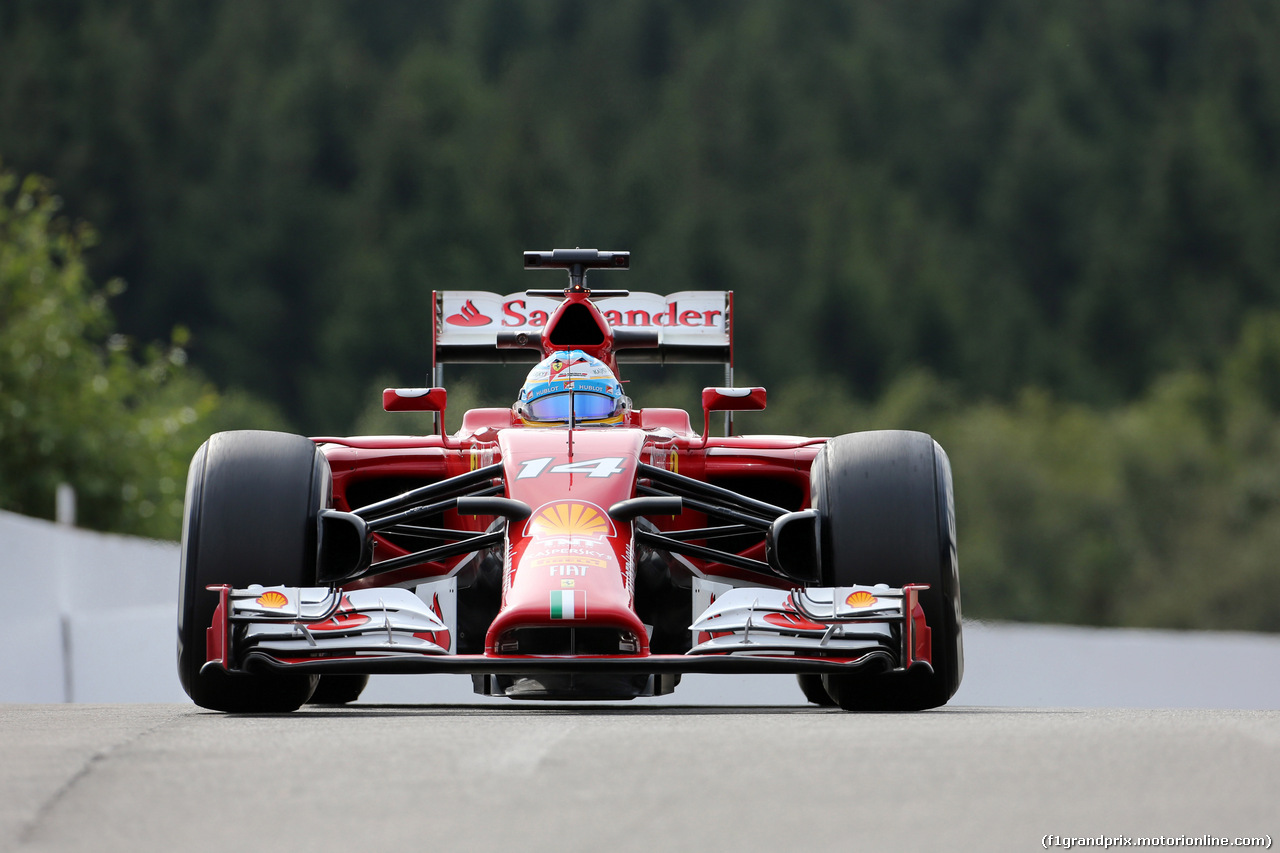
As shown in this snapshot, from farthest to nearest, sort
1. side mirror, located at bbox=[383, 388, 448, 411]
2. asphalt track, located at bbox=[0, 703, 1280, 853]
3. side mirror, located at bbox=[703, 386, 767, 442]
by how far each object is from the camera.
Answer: side mirror, located at bbox=[383, 388, 448, 411]
side mirror, located at bbox=[703, 386, 767, 442]
asphalt track, located at bbox=[0, 703, 1280, 853]

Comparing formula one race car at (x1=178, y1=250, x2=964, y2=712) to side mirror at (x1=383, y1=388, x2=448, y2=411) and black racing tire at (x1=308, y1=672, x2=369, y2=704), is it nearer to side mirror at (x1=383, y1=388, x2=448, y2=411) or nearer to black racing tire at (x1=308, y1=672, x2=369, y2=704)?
side mirror at (x1=383, y1=388, x2=448, y2=411)

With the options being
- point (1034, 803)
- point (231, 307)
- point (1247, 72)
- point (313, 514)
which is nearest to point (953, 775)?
point (1034, 803)

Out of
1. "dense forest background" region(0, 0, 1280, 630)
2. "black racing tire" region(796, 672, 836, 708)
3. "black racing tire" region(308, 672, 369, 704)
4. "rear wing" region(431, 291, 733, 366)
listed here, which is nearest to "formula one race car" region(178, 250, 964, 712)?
"black racing tire" region(796, 672, 836, 708)

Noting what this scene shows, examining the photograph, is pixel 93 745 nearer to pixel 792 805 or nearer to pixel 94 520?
pixel 792 805

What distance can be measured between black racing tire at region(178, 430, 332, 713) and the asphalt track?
132 cm

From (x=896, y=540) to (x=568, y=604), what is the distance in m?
1.38

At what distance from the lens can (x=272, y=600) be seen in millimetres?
7762

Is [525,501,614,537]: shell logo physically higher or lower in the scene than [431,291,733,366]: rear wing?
lower

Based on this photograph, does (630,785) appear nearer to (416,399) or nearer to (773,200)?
(416,399)

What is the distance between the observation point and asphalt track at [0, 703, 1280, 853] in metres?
4.35

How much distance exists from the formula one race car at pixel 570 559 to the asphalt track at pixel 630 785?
91cm

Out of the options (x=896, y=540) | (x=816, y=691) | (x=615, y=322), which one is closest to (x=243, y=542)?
(x=896, y=540)

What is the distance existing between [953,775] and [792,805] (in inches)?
24.7

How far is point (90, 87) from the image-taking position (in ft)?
301
